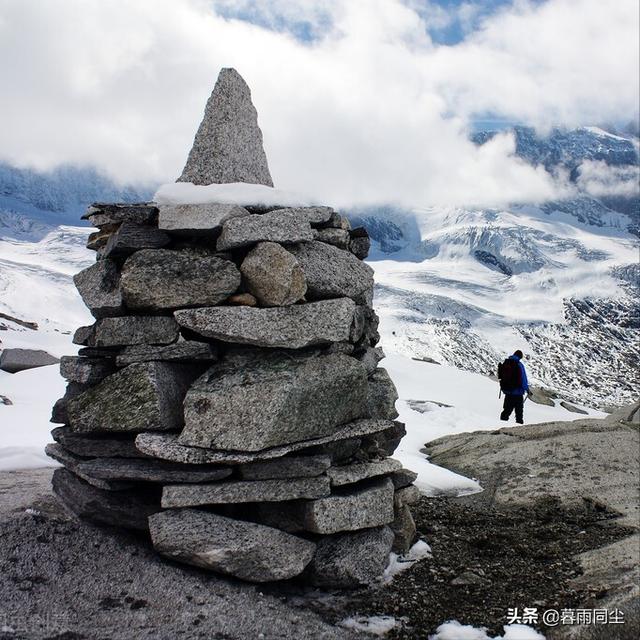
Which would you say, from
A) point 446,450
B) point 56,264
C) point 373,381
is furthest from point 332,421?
point 56,264

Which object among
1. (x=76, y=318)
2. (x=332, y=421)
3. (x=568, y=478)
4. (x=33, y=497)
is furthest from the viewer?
(x=76, y=318)

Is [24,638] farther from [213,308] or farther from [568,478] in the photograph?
[568,478]

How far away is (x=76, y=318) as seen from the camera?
11744 cm

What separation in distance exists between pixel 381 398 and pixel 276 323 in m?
2.33

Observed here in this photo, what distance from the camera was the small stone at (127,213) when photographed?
7902 mm

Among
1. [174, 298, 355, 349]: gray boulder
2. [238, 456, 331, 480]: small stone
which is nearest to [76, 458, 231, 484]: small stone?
[238, 456, 331, 480]: small stone

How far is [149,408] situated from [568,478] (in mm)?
7894

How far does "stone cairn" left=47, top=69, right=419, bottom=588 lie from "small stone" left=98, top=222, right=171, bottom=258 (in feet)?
0.06

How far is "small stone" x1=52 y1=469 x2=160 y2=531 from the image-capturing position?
7562 mm

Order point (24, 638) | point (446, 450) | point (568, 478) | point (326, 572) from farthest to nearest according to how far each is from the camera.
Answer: point (446, 450) < point (568, 478) < point (326, 572) < point (24, 638)

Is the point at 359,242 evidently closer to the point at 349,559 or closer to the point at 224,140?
the point at 224,140

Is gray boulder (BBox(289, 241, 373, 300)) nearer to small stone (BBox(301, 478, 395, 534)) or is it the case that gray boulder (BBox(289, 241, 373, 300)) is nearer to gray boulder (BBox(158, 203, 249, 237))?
gray boulder (BBox(158, 203, 249, 237))

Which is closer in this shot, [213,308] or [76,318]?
[213,308]

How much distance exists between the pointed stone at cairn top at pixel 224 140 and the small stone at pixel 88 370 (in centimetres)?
293
